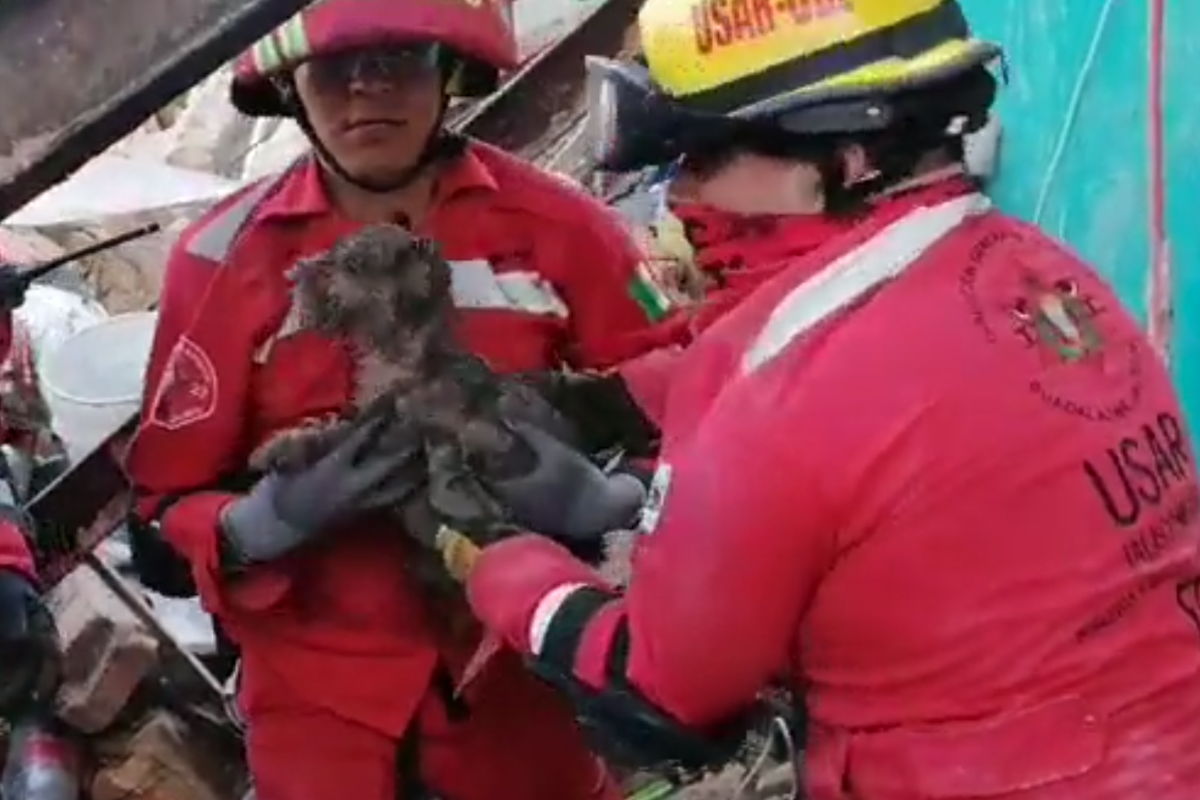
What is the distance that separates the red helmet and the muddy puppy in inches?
12.2

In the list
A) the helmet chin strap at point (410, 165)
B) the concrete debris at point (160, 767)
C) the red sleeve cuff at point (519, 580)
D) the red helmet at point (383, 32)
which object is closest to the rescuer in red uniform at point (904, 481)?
the red sleeve cuff at point (519, 580)

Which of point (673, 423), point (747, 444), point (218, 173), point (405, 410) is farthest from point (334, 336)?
point (218, 173)

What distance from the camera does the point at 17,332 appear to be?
4.96 m

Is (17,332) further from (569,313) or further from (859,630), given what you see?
(859,630)

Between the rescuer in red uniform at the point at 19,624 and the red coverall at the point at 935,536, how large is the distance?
145 cm

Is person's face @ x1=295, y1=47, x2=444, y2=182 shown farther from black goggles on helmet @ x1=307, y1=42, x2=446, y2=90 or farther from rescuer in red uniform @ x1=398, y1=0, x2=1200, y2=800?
rescuer in red uniform @ x1=398, y1=0, x2=1200, y2=800

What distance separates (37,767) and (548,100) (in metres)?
2.75

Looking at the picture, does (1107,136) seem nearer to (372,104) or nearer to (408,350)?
(372,104)

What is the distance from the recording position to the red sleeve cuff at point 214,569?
3.53 meters

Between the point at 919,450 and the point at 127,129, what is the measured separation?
3.90ft

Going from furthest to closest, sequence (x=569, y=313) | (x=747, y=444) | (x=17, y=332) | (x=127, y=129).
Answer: (x=17, y=332)
(x=569, y=313)
(x=747, y=444)
(x=127, y=129)

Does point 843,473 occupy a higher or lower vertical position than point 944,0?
lower

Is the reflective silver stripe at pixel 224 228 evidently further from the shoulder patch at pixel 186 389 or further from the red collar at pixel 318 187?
the shoulder patch at pixel 186 389

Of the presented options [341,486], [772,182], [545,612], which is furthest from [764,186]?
[341,486]
